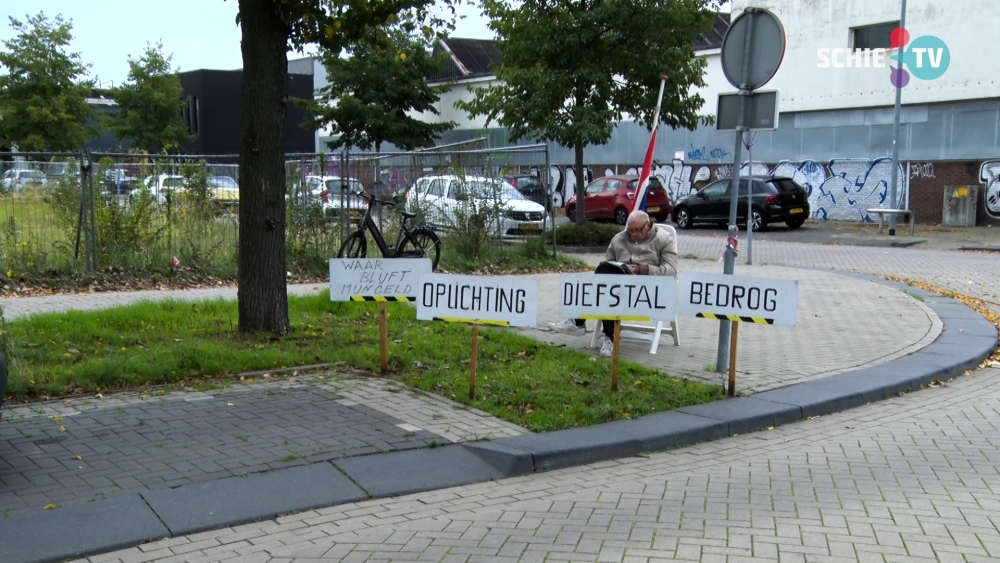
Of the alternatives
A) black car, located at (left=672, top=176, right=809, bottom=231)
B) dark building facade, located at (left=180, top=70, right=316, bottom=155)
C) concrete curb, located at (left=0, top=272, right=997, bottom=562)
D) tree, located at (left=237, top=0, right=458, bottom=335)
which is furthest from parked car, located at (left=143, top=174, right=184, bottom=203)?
dark building facade, located at (left=180, top=70, right=316, bottom=155)

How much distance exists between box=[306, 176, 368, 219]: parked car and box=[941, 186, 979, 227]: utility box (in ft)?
72.0

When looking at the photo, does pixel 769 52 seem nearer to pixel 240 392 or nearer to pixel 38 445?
pixel 240 392

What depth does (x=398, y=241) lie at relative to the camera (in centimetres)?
1528

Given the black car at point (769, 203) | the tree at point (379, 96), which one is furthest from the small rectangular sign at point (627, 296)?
the tree at point (379, 96)

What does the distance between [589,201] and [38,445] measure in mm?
28961

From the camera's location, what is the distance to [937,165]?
31.0 meters

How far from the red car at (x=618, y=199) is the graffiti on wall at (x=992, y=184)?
392 inches

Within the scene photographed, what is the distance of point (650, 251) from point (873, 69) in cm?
2570

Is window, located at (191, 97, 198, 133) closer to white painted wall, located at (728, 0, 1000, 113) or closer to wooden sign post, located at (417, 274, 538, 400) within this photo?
white painted wall, located at (728, 0, 1000, 113)

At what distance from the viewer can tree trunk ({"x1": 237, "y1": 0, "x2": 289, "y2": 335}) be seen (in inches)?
350

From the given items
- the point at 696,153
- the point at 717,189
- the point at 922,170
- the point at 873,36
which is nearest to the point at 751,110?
the point at 717,189

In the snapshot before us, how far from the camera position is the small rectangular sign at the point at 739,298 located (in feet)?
24.6

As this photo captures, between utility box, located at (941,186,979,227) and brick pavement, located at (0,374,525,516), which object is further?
utility box, located at (941,186,979,227)

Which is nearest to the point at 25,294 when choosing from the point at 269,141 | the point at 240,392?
the point at 269,141
